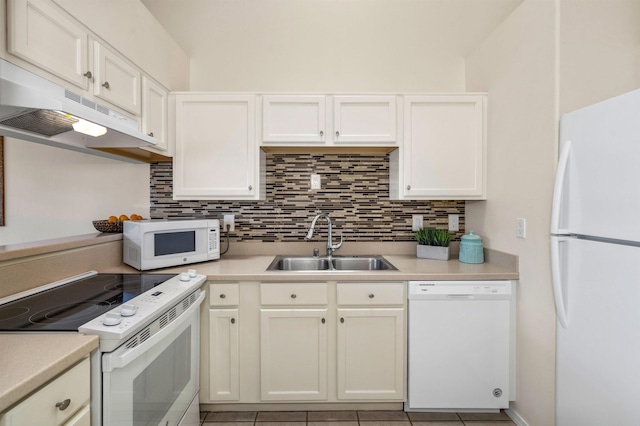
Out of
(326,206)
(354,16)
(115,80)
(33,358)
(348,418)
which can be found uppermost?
(354,16)

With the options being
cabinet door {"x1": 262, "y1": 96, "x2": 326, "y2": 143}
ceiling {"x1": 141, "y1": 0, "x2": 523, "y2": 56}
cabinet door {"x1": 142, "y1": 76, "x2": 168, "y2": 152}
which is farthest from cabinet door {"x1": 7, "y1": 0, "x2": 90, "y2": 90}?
ceiling {"x1": 141, "y1": 0, "x2": 523, "y2": 56}

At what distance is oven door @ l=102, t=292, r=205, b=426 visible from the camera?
1.03m

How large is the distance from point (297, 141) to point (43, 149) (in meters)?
1.41

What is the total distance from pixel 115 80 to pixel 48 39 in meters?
0.38

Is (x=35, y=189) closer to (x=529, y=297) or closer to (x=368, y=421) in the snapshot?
(x=368, y=421)

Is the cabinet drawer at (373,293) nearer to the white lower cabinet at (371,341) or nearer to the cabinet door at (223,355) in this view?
the white lower cabinet at (371,341)

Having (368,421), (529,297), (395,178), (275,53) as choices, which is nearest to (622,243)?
(529,297)

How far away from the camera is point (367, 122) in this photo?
6.98 feet

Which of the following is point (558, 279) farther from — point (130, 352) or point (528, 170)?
point (130, 352)

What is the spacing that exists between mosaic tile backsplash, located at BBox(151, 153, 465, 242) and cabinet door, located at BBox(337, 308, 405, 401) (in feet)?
2.42

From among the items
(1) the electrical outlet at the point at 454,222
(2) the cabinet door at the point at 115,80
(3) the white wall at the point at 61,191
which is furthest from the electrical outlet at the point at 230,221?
(1) the electrical outlet at the point at 454,222

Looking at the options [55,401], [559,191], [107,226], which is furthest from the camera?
[107,226]

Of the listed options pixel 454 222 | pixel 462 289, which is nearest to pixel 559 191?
pixel 462 289

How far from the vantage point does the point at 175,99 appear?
6.96 ft
